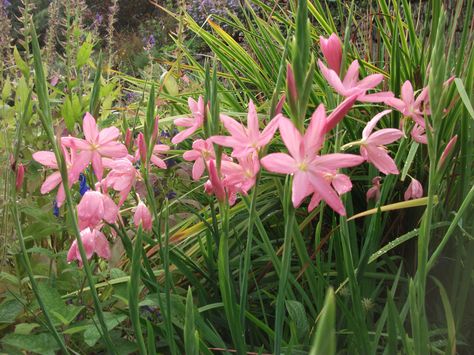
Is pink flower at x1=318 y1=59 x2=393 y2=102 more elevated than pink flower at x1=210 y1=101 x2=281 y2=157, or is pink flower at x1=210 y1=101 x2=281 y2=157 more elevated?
pink flower at x1=318 y1=59 x2=393 y2=102

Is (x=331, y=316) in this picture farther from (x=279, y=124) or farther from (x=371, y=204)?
(x=371, y=204)

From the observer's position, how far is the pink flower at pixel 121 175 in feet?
2.59

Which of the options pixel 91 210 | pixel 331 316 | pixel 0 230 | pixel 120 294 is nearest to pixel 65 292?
pixel 0 230

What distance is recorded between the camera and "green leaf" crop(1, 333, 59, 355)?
90cm

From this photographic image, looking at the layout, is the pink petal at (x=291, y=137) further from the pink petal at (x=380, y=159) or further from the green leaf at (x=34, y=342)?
the green leaf at (x=34, y=342)

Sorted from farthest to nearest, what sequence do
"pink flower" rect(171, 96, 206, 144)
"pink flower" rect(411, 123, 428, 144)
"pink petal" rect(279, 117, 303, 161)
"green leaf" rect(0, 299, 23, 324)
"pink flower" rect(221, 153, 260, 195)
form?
"green leaf" rect(0, 299, 23, 324) < "pink flower" rect(411, 123, 428, 144) < "pink flower" rect(171, 96, 206, 144) < "pink flower" rect(221, 153, 260, 195) < "pink petal" rect(279, 117, 303, 161)

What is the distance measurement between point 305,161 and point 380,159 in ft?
0.71

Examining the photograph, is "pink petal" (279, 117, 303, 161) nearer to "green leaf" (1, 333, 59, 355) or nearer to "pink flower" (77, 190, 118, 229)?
"pink flower" (77, 190, 118, 229)

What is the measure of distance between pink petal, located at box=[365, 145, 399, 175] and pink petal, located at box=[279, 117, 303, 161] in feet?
0.70

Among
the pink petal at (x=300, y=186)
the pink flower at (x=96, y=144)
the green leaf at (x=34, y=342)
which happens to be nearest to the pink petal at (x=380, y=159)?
the pink petal at (x=300, y=186)

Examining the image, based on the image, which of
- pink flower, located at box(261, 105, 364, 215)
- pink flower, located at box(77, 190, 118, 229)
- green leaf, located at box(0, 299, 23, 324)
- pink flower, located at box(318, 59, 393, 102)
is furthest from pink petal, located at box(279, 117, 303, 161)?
green leaf, located at box(0, 299, 23, 324)

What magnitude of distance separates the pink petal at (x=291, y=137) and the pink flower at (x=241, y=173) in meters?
0.09

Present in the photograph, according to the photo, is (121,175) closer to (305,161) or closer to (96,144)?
(96,144)

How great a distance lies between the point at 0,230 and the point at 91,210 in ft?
1.92
